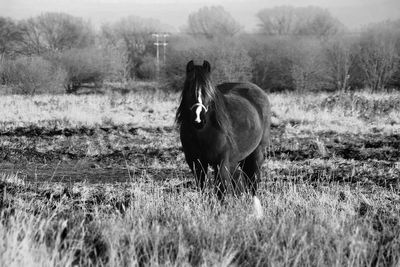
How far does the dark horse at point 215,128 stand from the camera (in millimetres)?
4418

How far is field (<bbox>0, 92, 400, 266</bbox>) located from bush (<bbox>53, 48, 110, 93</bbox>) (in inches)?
693

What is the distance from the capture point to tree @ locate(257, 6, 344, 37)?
67000mm

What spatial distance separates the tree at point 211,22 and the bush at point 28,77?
4882cm

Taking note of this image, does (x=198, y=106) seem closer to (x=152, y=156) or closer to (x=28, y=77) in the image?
(x=152, y=156)

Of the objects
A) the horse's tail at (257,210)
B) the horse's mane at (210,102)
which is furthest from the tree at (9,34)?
the horse's tail at (257,210)

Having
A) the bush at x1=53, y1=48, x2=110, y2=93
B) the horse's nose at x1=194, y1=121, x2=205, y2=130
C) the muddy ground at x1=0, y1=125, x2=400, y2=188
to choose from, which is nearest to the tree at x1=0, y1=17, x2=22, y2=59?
the bush at x1=53, y1=48, x2=110, y2=93

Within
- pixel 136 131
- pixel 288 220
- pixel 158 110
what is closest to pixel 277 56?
pixel 158 110

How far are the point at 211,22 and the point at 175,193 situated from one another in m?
70.3

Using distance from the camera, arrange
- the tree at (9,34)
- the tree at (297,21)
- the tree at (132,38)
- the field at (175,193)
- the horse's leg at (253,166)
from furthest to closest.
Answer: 1. the tree at (297,21)
2. the tree at (9,34)
3. the tree at (132,38)
4. the horse's leg at (253,166)
5. the field at (175,193)

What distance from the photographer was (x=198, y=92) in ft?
14.3

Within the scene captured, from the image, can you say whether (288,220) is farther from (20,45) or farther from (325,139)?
(20,45)

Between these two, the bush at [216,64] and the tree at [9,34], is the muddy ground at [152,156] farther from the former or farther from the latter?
the tree at [9,34]

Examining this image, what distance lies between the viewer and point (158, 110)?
1512 cm

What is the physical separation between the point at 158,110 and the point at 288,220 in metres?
11.8
